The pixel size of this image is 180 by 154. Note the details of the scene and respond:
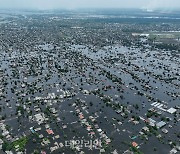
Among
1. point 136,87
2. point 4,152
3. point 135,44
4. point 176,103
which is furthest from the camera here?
point 135,44

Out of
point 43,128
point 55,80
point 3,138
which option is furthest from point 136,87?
point 3,138

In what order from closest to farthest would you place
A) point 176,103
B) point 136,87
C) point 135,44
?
point 176,103
point 136,87
point 135,44

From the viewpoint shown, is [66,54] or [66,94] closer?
[66,94]

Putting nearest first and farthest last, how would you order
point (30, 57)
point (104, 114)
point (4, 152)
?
point (4, 152) → point (104, 114) → point (30, 57)

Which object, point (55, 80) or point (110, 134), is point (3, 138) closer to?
point (110, 134)

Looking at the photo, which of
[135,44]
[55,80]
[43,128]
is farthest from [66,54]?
[43,128]

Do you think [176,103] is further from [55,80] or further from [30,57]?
[30,57]
